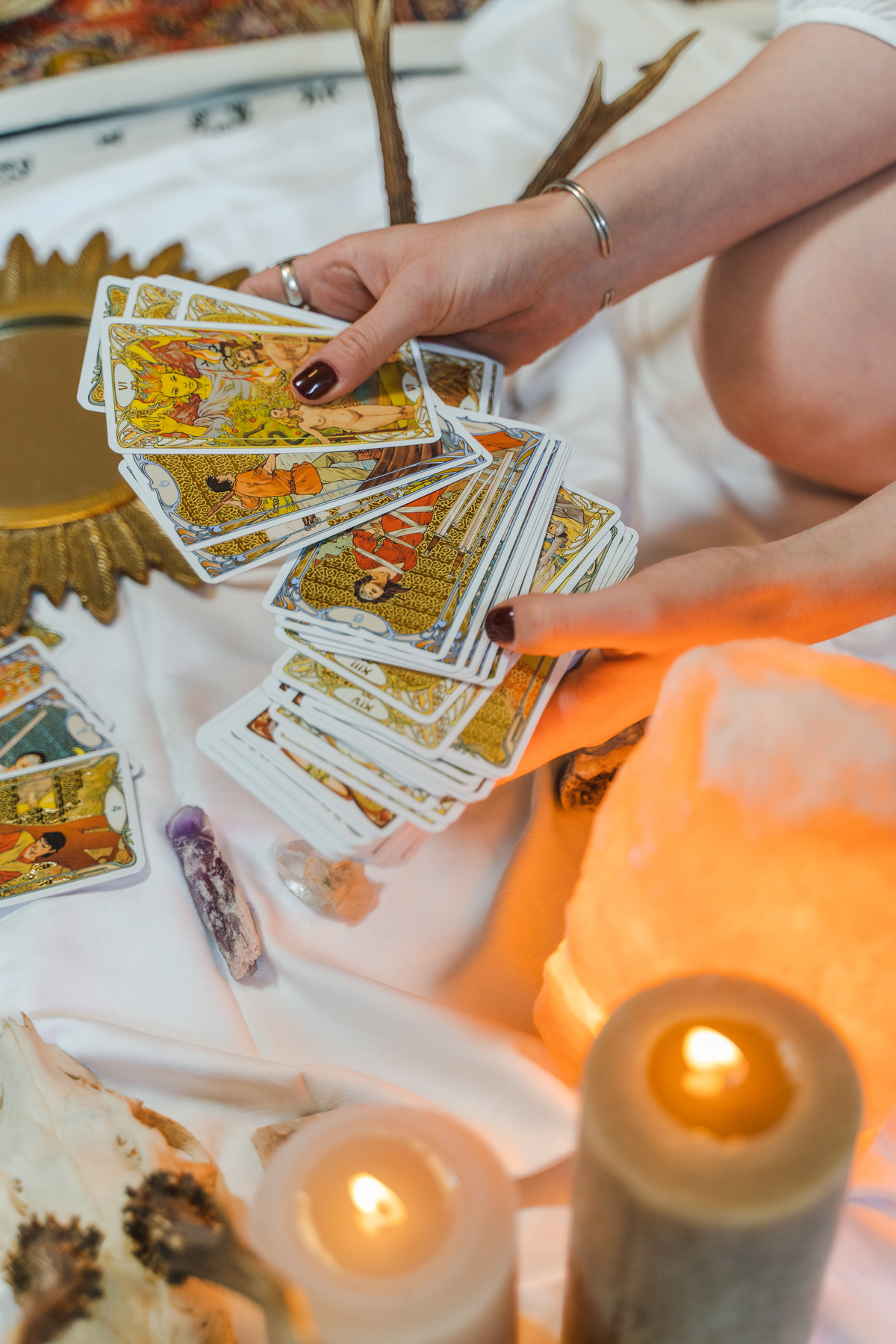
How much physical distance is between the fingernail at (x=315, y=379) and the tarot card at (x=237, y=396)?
2 centimetres

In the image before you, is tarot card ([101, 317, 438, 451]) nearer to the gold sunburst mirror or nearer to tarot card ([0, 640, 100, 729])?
the gold sunburst mirror

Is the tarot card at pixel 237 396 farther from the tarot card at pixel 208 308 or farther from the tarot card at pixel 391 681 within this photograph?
Result: the tarot card at pixel 391 681

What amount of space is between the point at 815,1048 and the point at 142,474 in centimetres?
82

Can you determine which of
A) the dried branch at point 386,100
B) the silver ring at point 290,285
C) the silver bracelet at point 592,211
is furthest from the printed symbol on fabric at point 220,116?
the silver bracelet at point 592,211

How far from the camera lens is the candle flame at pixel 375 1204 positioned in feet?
1.47

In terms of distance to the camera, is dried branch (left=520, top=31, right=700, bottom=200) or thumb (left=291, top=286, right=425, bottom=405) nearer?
thumb (left=291, top=286, right=425, bottom=405)

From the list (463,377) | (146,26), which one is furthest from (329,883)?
(146,26)

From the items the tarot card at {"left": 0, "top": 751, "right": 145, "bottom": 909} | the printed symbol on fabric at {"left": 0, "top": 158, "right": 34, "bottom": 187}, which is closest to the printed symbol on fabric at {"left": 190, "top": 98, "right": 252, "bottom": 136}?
the printed symbol on fabric at {"left": 0, "top": 158, "right": 34, "bottom": 187}

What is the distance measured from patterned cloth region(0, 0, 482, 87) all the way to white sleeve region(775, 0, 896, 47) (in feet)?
3.83

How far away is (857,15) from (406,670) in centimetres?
89

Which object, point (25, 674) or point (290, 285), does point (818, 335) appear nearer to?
point (290, 285)

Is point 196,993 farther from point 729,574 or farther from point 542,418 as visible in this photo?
point 542,418

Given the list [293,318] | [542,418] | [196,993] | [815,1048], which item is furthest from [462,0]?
[815,1048]

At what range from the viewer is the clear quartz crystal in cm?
99
